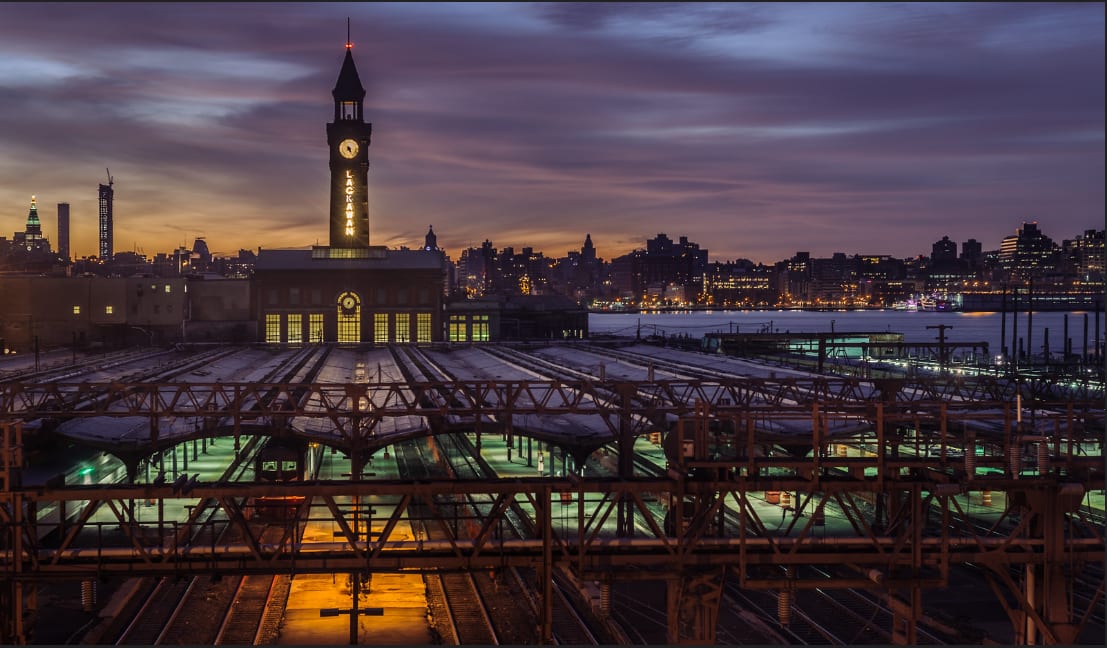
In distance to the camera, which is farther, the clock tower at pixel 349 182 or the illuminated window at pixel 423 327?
the clock tower at pixel 349 182

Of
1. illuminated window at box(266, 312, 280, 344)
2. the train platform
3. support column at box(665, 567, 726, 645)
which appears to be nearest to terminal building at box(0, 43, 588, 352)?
illuminated window at box(266, 312, 280, 344)

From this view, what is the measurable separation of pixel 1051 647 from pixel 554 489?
36.1 ft

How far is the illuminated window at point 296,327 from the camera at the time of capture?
88.9 meters

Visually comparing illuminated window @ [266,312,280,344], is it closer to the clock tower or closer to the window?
the window

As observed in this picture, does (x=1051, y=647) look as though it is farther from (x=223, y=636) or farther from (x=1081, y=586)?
(x=223, y=636)

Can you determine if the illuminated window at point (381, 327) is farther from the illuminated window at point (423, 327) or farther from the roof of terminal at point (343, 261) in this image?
Answer: the roof of terminal at point (343, 261)

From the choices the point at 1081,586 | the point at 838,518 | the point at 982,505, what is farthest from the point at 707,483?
the point at 982,505

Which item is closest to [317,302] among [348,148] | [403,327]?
[403,327]

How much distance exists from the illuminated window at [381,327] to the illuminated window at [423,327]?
2.82m

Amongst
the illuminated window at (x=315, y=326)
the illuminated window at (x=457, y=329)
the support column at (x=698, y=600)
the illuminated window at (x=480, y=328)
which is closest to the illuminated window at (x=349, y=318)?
the illuminated window at (x=315, y=326)

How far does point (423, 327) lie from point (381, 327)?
3956 millimetres

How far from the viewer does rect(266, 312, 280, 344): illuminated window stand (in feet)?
292

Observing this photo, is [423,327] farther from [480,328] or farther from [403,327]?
[480,328]

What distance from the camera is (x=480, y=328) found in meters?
95.4
